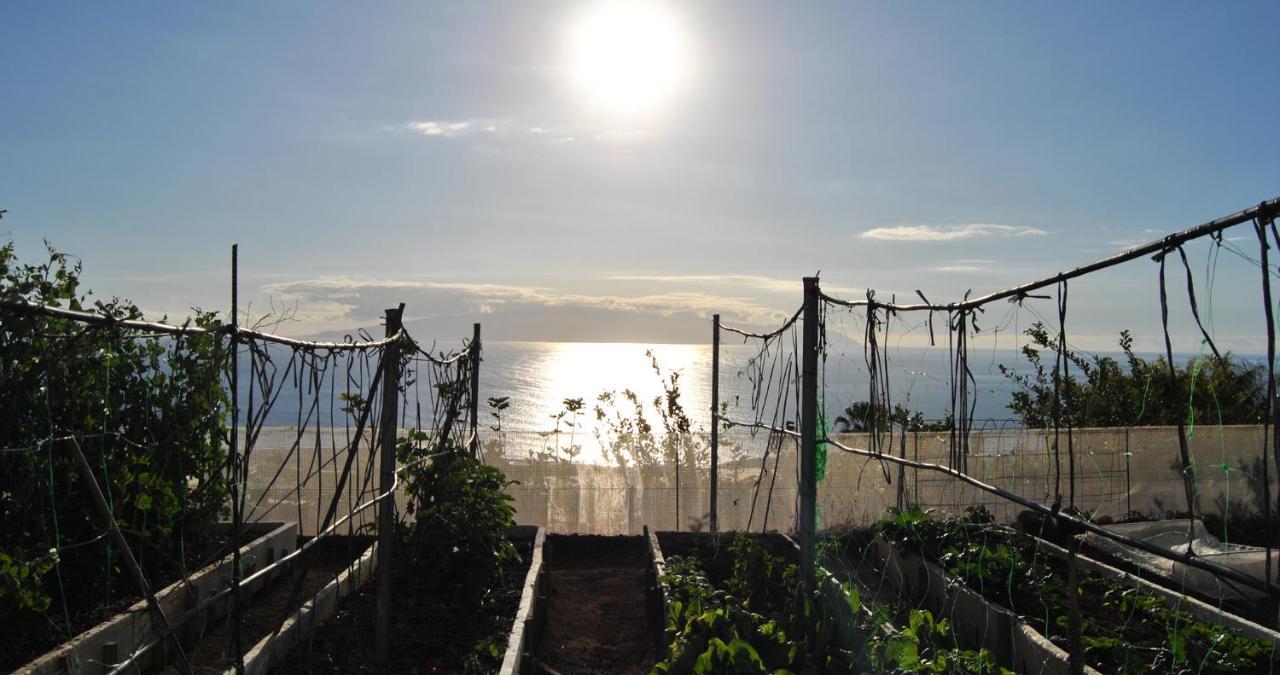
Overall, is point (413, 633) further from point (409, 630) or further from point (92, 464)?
point (92, 464)

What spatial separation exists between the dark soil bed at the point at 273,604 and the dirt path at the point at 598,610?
54.8 inches

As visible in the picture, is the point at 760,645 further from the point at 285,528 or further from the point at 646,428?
the point at 646,428

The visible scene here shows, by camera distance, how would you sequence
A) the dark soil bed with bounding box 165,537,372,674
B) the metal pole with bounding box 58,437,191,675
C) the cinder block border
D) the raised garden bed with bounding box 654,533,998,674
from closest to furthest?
1. the metal pole with bounding box 58,437,191,675
2. the raised garden bed with bounding box 654,533,998,674
3. the dark soil bed with bounding box 165,537,372,674
4. the cinder block border

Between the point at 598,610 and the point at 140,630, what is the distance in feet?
9.66

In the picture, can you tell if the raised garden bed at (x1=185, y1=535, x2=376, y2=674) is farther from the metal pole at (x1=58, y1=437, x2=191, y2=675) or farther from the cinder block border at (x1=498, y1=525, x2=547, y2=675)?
the cinder block border at (x1=498, y1=525, x2=547, y2=675)

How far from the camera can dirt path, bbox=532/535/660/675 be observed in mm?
5152

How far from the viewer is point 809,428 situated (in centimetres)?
459

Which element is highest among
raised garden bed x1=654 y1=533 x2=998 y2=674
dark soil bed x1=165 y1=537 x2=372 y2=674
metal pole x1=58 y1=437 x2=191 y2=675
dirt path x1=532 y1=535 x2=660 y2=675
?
metal pole x1=58 y1=437 x2=191 y2=675

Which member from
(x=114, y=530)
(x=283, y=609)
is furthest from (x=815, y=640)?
(x=283, y=609)

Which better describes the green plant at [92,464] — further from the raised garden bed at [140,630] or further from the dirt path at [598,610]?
the dirt path at [598,610]

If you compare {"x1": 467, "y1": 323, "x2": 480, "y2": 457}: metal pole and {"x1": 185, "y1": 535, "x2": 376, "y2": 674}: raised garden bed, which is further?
{"x1": 467, "y1": 323, "x2": 480, "y2": 457}: metal pole

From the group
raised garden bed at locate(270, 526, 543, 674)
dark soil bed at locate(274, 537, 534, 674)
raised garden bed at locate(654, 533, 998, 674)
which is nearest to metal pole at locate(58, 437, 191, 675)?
raised garden bed at locate(270, 526, 543, 674)

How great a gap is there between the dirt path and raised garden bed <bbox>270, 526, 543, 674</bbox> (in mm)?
320

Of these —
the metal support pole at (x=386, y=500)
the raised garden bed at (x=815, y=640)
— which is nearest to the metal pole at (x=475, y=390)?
the metal support pole at (x=386, y=500)
